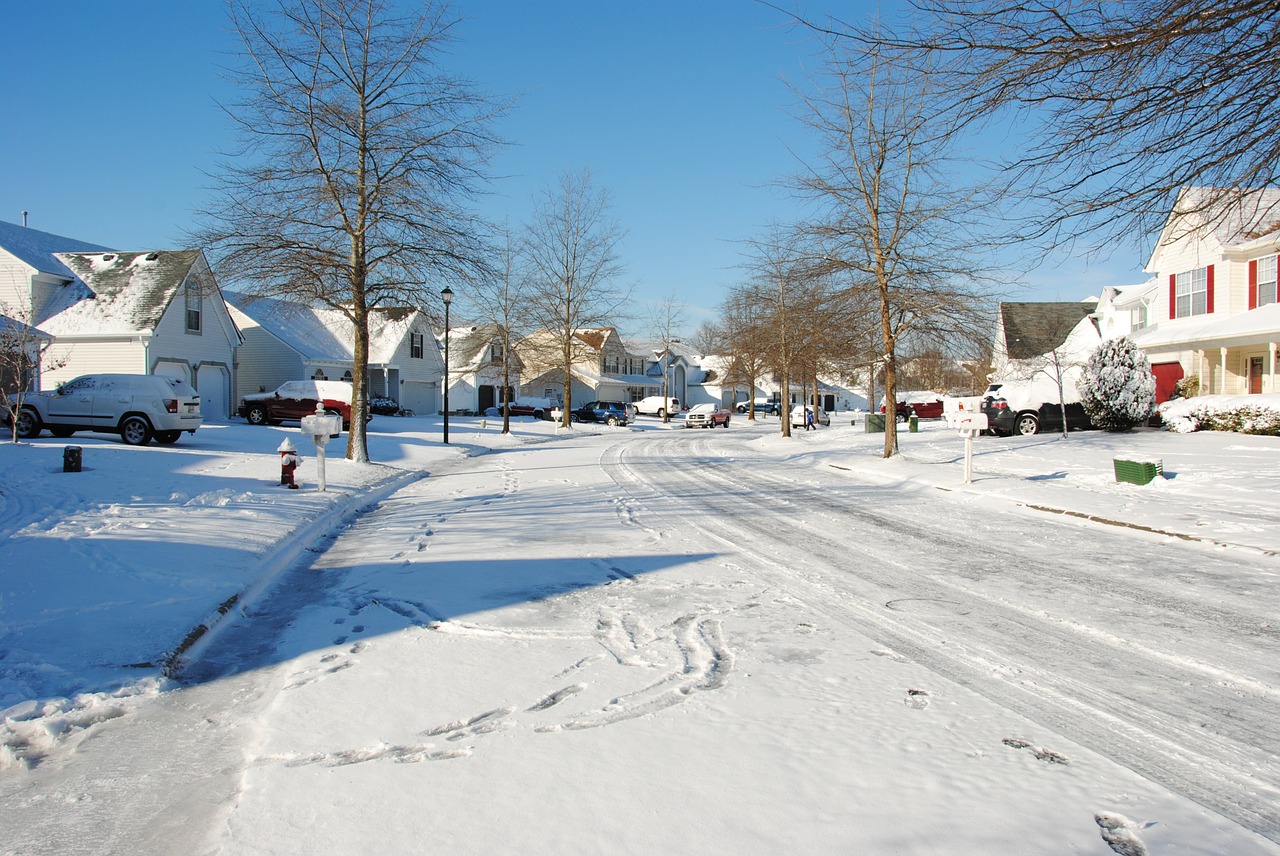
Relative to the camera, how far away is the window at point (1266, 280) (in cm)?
2541

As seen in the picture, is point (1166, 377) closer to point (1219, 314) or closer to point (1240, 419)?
point (1219, 314)

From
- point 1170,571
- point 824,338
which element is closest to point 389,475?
point 824,338

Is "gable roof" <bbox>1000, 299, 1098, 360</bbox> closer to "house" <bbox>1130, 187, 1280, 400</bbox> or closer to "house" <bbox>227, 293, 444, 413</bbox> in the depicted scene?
"house" <bbox>1130, 187, 1280, 400</bbox>

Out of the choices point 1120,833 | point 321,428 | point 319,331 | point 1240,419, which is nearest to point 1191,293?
point 1240,419

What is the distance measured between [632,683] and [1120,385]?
956 inches

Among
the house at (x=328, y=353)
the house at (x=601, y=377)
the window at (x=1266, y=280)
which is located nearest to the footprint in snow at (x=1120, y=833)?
the window at (x=1266, y=280)

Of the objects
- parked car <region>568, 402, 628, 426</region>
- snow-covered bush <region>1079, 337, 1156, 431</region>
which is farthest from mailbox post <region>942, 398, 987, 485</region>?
parked car <region>568, 402, 628, 426</region>

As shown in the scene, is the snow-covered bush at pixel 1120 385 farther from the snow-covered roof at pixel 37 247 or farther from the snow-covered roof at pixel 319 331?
the snow-covered roof at pixel 37 247

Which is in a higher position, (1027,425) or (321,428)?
(321,428)

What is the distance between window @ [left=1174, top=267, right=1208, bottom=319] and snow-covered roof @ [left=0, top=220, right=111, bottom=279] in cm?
3945

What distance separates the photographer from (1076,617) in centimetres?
616

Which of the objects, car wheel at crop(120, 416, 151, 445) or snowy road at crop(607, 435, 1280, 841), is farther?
car wheel at crop(120, 416, 151, 445)

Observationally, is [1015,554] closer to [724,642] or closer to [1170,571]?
[1170,571]

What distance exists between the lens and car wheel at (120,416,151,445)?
20.0 m
